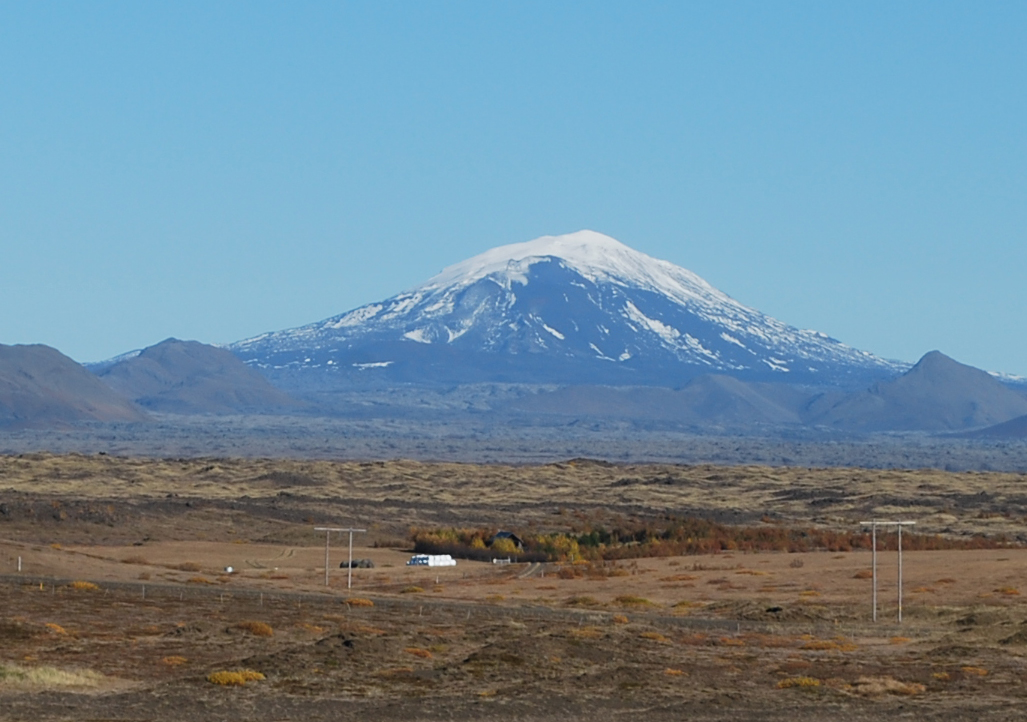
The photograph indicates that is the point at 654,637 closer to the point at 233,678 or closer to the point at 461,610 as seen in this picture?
the point at 461,610

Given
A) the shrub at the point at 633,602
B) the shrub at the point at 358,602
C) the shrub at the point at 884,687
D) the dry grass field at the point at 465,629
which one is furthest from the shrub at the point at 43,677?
the shrub at the point at 633,602

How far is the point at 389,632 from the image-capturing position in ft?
145

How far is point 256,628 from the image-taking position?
144 feet

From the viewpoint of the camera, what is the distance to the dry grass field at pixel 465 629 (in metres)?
34.5

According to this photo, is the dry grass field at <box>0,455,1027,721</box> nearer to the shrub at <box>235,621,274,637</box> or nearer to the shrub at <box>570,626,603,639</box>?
the shrub at <box>235,621,274,637</box>

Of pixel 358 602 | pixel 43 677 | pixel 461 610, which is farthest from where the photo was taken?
pixel 358 602

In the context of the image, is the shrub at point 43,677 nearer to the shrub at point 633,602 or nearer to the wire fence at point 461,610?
the wire fence at point 461,610

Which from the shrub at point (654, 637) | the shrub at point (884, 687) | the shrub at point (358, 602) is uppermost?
the shrub at point (358, 602)

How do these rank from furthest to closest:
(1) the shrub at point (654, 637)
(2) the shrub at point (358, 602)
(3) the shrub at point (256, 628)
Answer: (2) the shrub at point (358, 602), (1) the shrub at point (654, 637), (3) the shrub at point (256, 628)

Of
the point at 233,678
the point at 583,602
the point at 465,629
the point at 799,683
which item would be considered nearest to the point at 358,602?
the point at 465,629

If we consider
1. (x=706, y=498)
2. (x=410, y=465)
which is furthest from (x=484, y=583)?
(x=410, y=465)

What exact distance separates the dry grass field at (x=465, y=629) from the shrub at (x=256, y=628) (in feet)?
0.34

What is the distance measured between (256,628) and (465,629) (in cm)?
535

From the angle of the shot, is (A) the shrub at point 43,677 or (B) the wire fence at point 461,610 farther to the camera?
(B) the wire fence at point 461,610
